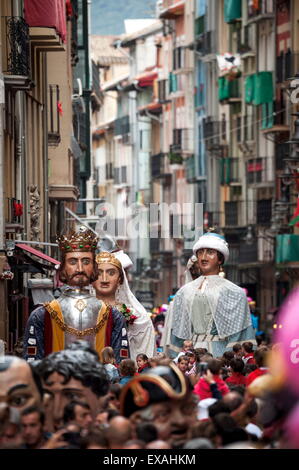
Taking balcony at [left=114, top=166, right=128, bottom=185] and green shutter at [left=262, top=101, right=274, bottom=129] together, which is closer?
green shutter at [left=262, top=101, right=274, bottom=129]

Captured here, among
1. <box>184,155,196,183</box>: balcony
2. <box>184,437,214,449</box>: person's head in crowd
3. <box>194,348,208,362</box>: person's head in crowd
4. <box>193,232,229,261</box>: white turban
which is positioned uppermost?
<box>193,232,229,261</box>: white turban

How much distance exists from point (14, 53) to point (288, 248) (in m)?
30.0

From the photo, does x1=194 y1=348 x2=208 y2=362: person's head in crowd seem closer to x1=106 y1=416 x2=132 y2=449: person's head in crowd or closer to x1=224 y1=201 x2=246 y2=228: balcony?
x1=106 y1=416 x2=132 y2=449: person's head in crowd

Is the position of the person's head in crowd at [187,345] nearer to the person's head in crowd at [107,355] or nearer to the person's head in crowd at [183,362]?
the person's head in crowd at [183,362]

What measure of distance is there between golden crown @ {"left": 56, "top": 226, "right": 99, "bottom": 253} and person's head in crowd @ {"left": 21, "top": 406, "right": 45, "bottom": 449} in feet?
19.8

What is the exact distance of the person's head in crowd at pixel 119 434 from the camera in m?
11.1

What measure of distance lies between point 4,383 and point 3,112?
19.8 meters

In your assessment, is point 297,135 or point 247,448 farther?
point 297,135

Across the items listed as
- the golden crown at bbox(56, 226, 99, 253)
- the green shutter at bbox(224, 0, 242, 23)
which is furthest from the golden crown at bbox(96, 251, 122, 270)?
the green shutter at bbox(224, 0, 242, 23)

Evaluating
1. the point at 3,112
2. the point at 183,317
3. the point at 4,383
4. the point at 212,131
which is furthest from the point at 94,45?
the point at 4,383

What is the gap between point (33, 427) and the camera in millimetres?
11570

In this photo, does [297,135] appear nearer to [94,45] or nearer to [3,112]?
[3,112]

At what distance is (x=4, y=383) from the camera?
12305mm

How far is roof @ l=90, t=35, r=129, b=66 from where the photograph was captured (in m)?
135
